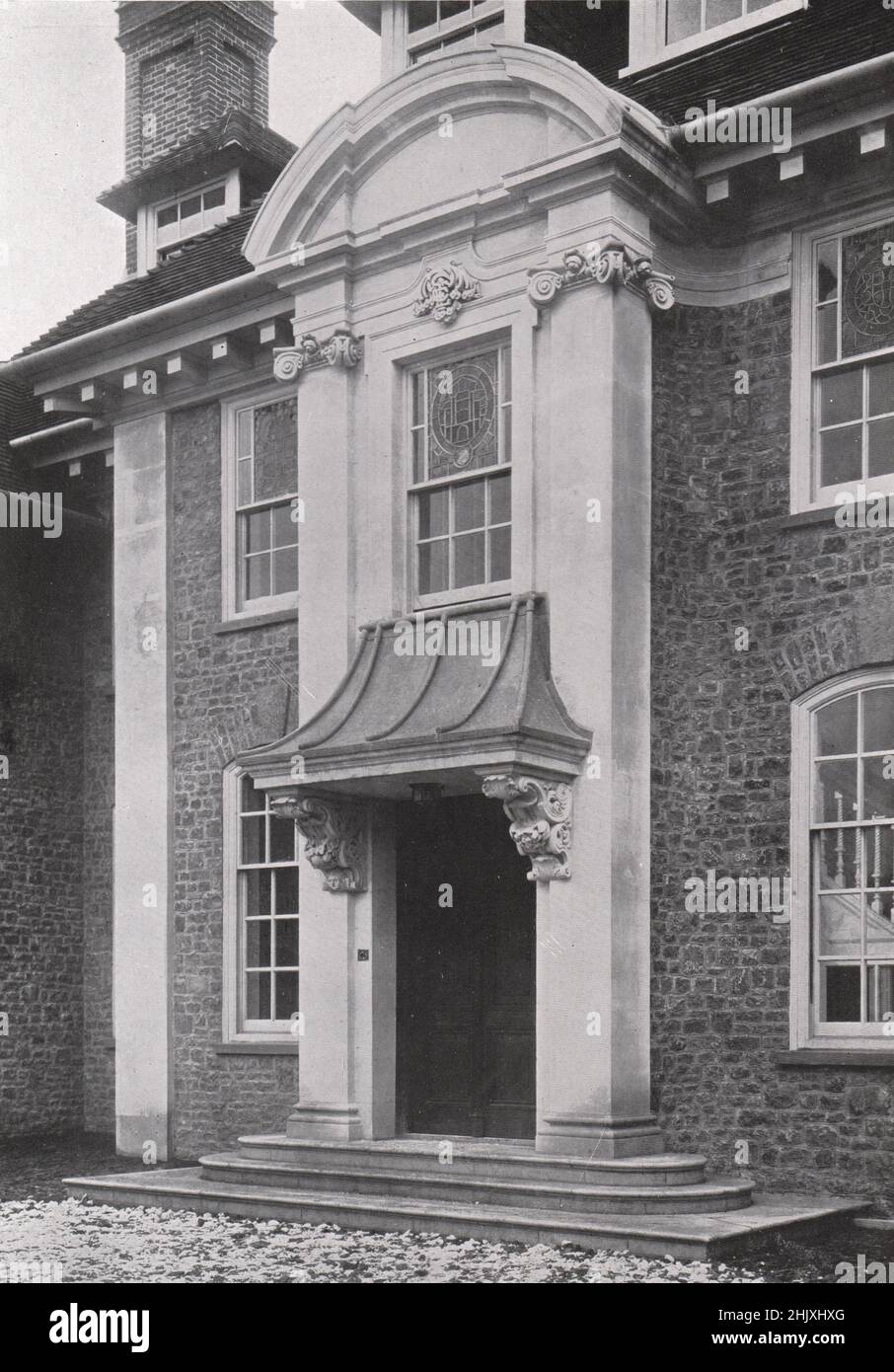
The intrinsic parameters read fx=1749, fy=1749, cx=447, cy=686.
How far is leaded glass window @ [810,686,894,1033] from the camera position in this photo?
1145cm

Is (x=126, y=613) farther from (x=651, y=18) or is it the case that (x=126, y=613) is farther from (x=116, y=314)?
(x=651, y=18)

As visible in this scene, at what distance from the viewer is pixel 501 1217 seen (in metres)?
10.5

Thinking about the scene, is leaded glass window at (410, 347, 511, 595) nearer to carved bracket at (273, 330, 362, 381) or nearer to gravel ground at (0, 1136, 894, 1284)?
carved bracket at (273, 330, 362, 381)

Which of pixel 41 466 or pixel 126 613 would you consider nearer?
pixel 126 613

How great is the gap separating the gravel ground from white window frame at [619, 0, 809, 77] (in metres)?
8.95

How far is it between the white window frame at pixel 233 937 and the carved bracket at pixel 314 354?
11.0 ft

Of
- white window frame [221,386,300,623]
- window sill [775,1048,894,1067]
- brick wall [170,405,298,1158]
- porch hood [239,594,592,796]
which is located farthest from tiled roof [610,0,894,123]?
window sill [775,1048,894,1067]

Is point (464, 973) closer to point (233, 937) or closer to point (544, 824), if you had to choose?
point (544, 824)

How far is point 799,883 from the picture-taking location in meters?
11.8

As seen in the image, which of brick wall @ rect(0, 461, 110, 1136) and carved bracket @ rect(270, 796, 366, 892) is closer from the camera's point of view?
carved bracket @ rect(270, 796, 366, 892)

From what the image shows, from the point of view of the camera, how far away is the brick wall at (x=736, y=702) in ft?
38.0

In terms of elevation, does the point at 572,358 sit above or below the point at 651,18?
below

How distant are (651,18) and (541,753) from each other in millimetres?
6469
